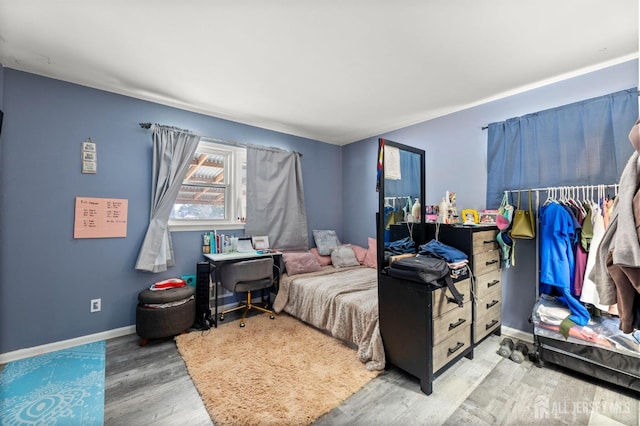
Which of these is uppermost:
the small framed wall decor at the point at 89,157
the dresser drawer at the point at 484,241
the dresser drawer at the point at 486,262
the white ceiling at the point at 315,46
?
the white ceiling at the point at 315,46

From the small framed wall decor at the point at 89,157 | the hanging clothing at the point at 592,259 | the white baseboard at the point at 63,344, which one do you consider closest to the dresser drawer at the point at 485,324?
the hanging clothing at the point at 592,259

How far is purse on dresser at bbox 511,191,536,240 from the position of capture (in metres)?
2.45

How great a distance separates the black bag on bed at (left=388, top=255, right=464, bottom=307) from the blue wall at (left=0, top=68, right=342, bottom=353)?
2.52m

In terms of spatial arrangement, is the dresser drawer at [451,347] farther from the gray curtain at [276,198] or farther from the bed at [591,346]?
the gray curtain at [276,198]

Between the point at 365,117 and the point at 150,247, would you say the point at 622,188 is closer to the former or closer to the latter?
the point at 365,117

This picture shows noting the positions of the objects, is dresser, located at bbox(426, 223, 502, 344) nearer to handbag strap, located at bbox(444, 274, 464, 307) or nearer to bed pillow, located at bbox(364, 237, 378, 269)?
handbag strap, located at bbox(444, 274, 464, 307)

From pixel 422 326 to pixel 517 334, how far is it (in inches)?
62.2

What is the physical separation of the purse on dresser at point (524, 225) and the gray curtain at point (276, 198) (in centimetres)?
262

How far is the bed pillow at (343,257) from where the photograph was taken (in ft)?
12.6

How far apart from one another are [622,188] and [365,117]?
285 centimetres

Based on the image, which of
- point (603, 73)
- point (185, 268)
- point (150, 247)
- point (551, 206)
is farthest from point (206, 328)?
point (603, 73)

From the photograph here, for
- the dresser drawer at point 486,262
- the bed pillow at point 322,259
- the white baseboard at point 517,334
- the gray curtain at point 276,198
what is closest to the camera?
the dresser drawer at point 486,262

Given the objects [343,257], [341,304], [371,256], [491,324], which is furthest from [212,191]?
[491,324]

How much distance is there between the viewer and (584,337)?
196 centimetres
